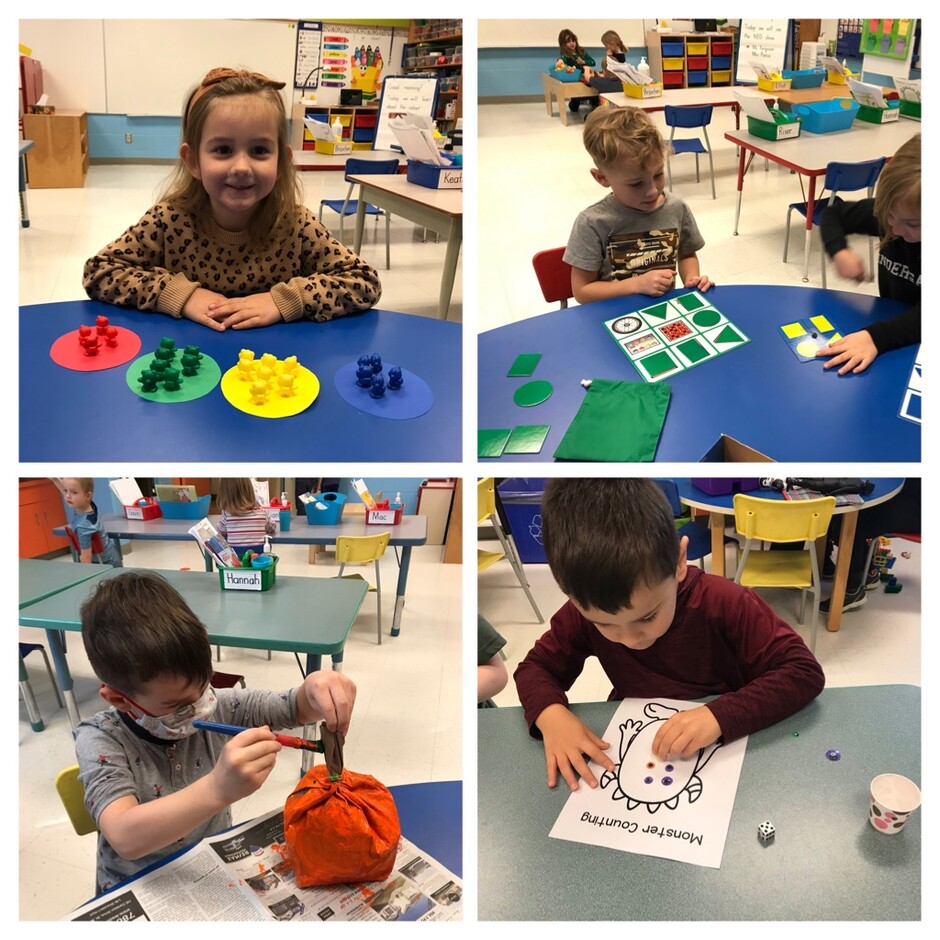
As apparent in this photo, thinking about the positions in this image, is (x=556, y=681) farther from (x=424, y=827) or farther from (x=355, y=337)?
(x=355, y=337)

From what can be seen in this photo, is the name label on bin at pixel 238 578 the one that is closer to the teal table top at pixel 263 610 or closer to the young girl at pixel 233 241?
the teal table top at pixel 263 610

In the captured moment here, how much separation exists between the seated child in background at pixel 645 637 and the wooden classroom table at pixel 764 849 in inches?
1.5

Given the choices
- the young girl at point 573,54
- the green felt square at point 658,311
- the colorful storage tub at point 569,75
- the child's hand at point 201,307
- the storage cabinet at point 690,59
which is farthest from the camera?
the storage cabinet at point 690,59

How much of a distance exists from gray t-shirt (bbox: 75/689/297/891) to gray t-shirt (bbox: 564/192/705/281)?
4.08ft

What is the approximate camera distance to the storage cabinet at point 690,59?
3287 millimetres

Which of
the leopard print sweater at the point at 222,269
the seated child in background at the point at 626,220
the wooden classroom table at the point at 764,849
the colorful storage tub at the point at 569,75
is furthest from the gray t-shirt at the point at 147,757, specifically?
the colorful storage tub at the point at 569,75

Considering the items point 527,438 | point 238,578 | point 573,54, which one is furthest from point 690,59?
point 238,578

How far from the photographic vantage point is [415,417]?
1233 mm

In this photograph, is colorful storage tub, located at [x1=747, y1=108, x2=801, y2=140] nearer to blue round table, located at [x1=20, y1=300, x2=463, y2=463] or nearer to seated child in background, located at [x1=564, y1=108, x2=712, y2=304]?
seated child in background, located at [x1=564, y1=108, x2=712, y2=304]

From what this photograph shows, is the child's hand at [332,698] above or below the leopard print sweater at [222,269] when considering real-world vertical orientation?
below

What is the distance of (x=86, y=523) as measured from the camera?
4.48 feet

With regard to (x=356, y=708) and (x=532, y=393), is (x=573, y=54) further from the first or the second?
(x=356, y=708)
